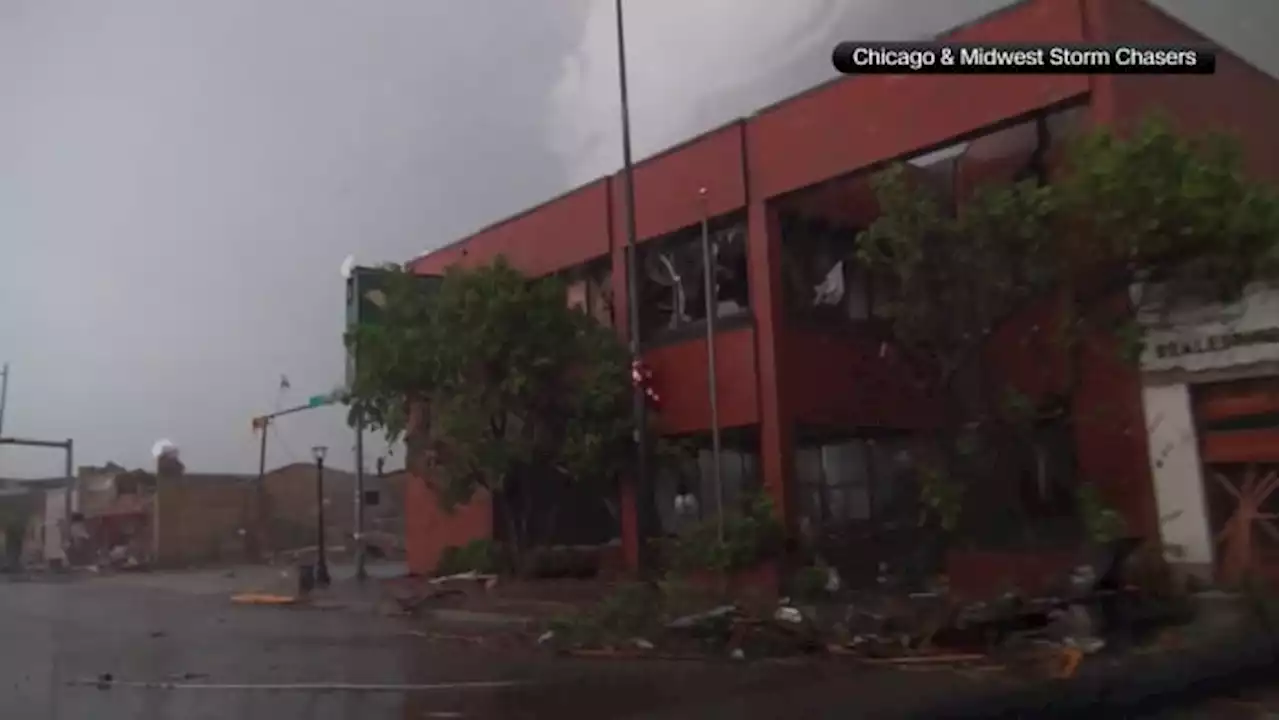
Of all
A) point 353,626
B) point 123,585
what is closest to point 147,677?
point 353,626

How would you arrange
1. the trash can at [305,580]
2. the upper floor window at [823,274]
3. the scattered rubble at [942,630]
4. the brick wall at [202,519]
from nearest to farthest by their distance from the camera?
1. the scattered rubble at [942,630]
2. the upper floor window at [823,274]
3. the trash can at [305,580]
4. the brick wall at [202,519]

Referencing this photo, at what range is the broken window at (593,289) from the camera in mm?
24688

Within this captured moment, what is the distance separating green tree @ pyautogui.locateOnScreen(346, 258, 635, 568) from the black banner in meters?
10.8

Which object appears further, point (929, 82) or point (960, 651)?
point (929, 82)

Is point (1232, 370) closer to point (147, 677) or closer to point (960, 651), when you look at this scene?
point (960, 651)

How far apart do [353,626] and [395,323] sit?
313 inches


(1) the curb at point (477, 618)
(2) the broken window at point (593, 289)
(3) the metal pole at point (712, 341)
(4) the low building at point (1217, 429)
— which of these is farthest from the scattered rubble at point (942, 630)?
(2) the broken window at point (593, 289)

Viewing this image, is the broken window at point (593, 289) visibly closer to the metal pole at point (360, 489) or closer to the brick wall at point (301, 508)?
the metal pole at point (360, 489)

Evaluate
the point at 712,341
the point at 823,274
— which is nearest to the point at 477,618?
the point at 712,341

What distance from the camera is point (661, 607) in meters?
14.0

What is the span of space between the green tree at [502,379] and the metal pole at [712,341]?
1.93 meters

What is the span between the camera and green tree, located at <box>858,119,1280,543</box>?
13.0 m

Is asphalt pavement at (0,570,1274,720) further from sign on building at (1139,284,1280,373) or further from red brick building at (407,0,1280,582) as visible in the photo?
sign on building at (1139,284,1280,373)

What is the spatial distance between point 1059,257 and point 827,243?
846cm
